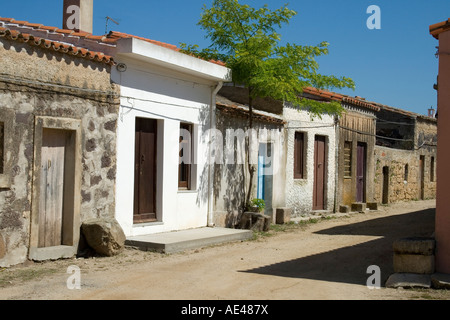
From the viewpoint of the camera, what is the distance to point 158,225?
438 inches

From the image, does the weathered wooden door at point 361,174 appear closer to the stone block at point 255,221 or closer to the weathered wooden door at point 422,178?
the weathered wooden door at point 422,178

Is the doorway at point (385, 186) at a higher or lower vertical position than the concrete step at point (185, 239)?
higher

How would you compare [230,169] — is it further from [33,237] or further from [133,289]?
[133,289]

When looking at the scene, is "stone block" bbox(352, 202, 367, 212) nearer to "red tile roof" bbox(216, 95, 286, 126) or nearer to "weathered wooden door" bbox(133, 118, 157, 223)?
"red tile roof" bbox(216, 95, 286, 126)

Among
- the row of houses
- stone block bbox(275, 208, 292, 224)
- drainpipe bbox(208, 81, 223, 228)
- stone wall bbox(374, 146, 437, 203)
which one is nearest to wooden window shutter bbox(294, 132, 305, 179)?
the row of houses

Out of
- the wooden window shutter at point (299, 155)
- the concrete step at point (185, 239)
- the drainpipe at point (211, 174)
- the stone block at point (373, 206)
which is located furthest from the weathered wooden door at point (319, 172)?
the concrete step at point (185, 239)

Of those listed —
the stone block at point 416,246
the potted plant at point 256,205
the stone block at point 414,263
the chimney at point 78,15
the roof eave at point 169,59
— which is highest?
the chimney at point 78,15

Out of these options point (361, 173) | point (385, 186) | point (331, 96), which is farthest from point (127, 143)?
point (385, 186)

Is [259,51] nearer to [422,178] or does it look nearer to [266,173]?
[266,173]

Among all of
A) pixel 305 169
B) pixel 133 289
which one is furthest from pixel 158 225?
pixel 305 169

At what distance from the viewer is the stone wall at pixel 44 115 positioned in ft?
25.8

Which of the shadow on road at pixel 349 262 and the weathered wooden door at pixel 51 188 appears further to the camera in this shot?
the weathered wooden door at pixel 51 188

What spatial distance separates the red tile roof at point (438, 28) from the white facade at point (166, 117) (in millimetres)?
4961

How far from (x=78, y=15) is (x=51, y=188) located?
215 inches
